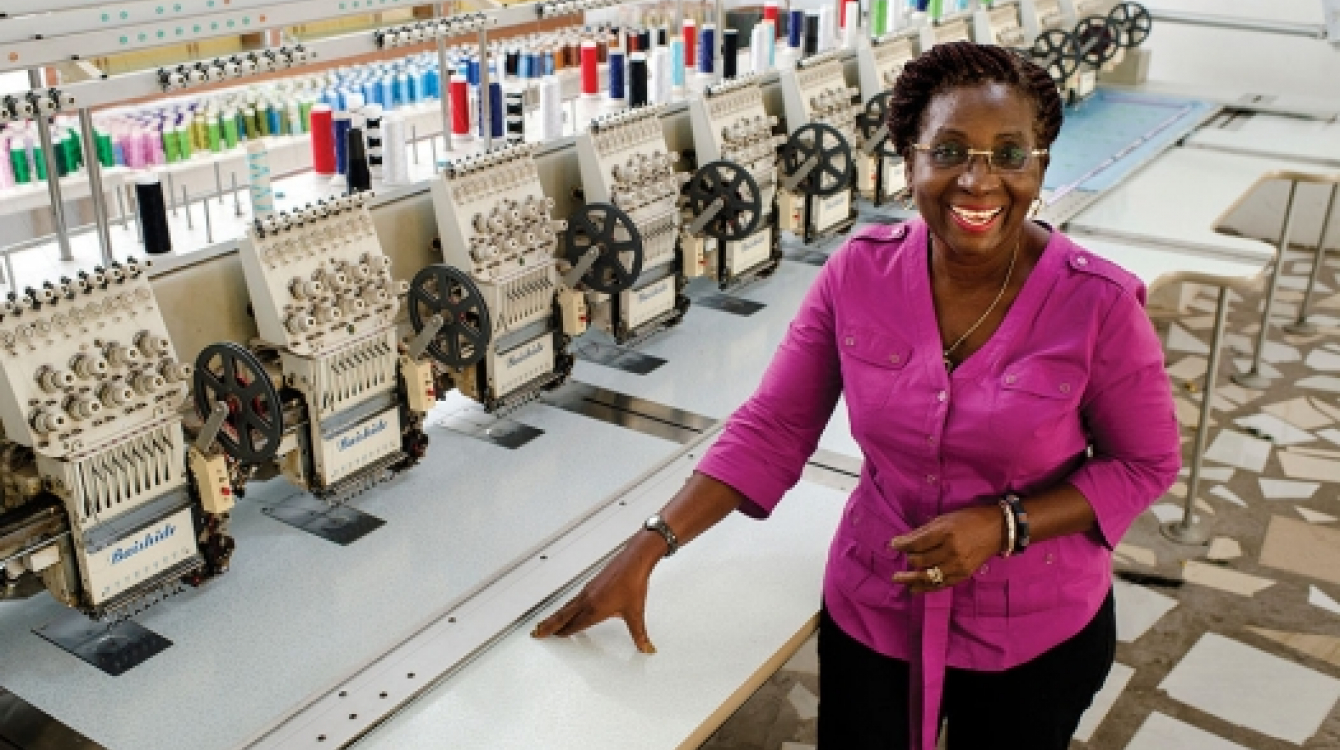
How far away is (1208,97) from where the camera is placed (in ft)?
16.6

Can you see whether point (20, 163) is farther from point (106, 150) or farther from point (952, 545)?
point (952, 545)

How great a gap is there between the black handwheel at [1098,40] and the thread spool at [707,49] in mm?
2022

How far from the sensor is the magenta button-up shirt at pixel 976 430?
4.90 ft

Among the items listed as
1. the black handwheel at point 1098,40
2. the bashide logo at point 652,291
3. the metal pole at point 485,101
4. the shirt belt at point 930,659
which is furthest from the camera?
the black handwheel at point 1098,40

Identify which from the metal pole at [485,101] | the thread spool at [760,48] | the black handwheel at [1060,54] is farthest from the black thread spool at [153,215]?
the black handwheel at [1060,54]

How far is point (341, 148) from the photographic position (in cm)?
229

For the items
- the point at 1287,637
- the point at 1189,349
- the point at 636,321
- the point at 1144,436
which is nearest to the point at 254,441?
the point at 636,321

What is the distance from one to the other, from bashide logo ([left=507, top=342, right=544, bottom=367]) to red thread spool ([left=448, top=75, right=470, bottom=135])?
0.49m

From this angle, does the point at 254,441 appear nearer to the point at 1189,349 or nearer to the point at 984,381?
the point at 984,381

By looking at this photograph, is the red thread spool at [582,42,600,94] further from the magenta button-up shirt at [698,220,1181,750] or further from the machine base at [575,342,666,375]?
the magenta button-up shirt at [698,220,1181,750]

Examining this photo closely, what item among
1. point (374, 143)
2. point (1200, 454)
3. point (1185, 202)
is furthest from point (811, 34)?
point (374, 143)

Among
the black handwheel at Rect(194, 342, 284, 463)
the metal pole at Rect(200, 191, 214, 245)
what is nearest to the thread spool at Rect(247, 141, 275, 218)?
the metal pole at Rect(200, 191, 214, 245)

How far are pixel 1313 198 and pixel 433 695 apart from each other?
567 cm

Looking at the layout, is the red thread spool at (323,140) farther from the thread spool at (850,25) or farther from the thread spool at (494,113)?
the thread spool at (850,25)
